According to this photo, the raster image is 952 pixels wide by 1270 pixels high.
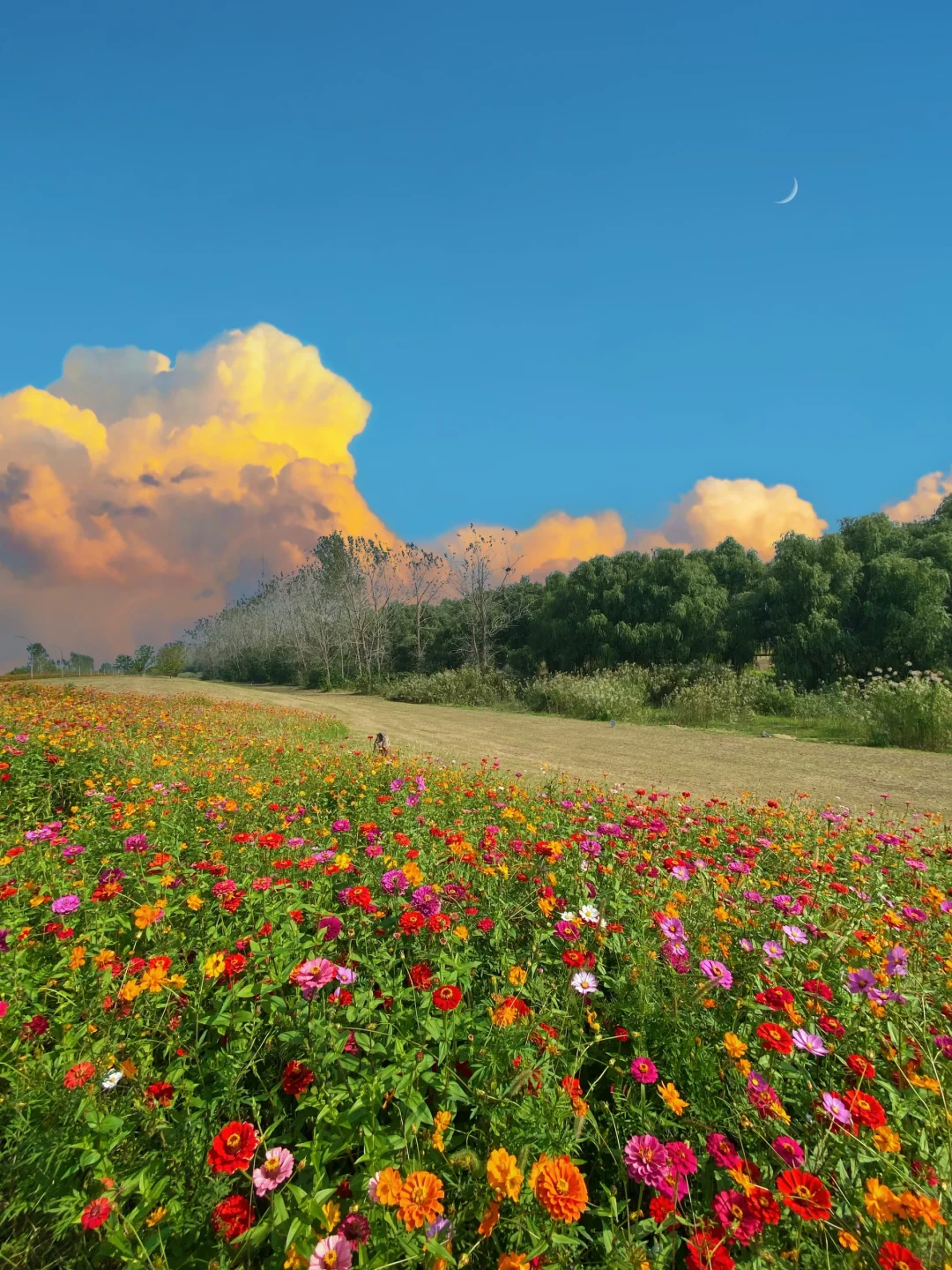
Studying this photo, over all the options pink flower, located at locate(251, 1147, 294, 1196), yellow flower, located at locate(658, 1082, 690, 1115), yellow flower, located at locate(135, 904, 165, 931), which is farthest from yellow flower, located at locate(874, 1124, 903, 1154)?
yellow flower, located at locate(135, 904, 165, 931)

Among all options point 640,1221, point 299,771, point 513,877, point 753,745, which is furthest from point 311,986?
point 753,745

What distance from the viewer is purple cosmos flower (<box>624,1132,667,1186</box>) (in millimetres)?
1314

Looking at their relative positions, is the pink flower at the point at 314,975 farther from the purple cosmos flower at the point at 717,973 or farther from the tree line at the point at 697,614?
the tree line at the point at 697,614

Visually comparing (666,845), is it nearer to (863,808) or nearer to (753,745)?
(863,808)

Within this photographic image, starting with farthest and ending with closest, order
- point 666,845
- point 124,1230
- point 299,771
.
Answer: point 299,771 → point 666,845 → point 124,1230

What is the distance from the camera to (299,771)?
17.3 ft

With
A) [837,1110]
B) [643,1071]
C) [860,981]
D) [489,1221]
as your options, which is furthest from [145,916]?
[860,981]

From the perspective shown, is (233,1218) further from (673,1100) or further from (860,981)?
(860,981)

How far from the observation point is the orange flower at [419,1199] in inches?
43.8

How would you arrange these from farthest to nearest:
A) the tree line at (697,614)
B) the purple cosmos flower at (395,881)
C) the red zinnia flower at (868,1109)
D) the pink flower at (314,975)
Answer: the tree line at (697,614) < the purple cosmos flower at (395,881) < the pink flower at (314,975) < the red zinnia flower at (868,1109)

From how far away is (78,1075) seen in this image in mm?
1504

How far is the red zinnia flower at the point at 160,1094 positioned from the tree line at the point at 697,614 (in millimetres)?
19000

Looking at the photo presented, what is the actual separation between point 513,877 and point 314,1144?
4.83 feet

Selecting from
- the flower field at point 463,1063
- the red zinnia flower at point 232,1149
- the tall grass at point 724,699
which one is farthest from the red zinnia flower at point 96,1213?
the tall grass at point 724,699
